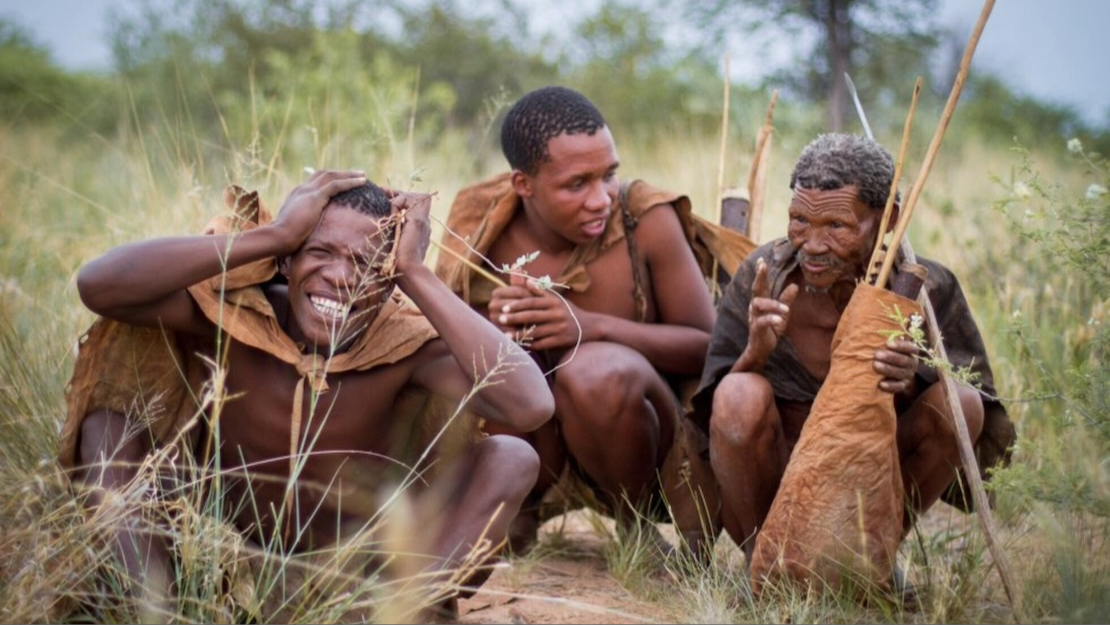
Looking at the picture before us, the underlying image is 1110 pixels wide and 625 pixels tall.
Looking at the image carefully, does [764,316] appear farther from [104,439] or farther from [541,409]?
[104,439]

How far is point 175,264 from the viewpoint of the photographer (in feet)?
10.4

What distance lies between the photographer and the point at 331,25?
558 inches

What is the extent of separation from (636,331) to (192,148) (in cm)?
541

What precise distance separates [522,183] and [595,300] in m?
0.45

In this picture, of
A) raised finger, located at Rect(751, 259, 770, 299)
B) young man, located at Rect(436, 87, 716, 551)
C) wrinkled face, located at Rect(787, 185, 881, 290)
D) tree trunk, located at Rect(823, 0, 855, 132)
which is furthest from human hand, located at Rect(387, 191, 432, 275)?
tree trunk, located at Rect(823, 0, 855, 132)

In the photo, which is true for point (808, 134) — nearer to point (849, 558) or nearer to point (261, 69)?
point (849, 558)

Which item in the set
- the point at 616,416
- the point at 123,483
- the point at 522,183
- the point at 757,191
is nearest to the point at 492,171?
the point at 757,191

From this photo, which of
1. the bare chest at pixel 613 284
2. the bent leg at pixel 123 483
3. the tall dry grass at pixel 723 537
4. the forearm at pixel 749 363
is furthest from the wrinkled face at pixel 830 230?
the bent leg at pixel 123 483

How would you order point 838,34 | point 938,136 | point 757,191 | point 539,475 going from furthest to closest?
1. point 838,34
2. point 757,191
3. point 539,475
4. point 938,136

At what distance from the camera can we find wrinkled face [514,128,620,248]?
4.14 meters

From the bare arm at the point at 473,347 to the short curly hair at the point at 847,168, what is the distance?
2.83ft

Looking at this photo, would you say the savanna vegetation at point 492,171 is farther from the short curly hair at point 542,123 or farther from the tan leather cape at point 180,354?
the short curly hair at point 542,123

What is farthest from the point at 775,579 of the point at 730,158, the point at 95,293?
the point at 730,158

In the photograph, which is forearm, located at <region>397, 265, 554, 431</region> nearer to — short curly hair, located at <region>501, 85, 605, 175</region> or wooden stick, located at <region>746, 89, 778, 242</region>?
short curly hair, located at <region>501, 85, 605, 175</region>
